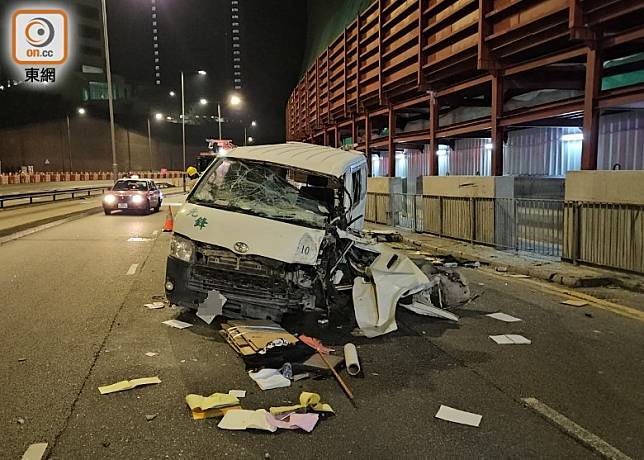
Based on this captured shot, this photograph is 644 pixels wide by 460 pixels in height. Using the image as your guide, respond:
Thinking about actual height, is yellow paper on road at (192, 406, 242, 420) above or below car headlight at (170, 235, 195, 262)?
below

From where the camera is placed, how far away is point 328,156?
282 inches

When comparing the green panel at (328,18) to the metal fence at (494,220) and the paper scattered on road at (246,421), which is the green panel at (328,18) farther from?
the paper scattered on road at (246,421)

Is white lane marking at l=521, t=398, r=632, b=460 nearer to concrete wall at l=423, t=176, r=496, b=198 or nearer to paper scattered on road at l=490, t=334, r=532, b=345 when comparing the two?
paper scattered on road at l=490, t=334, r=532, b=345

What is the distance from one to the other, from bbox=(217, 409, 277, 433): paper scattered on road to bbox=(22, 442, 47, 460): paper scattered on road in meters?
1.07

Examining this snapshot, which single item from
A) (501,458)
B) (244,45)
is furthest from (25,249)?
(244,45)

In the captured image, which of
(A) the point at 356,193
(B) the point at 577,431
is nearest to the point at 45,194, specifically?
(A) the point at 356,193

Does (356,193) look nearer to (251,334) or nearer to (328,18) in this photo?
(251,334)

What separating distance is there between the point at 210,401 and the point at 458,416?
70.4 inches

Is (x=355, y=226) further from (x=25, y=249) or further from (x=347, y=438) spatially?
(x=25, y=249)

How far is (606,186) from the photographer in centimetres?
909

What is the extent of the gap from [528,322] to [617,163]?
8.69 metres

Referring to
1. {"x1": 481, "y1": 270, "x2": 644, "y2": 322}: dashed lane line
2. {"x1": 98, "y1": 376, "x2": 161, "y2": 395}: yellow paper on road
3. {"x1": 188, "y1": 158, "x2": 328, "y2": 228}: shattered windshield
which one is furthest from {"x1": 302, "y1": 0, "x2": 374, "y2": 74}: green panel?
{"x1": 98, "y1": 376, "x2": 161, "y2": 395}: yellow paper on road

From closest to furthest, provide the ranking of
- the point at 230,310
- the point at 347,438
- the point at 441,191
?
the point at 347,438, the point at 230,310, the point at 441,191

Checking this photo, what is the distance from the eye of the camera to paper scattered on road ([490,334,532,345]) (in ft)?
18.6
